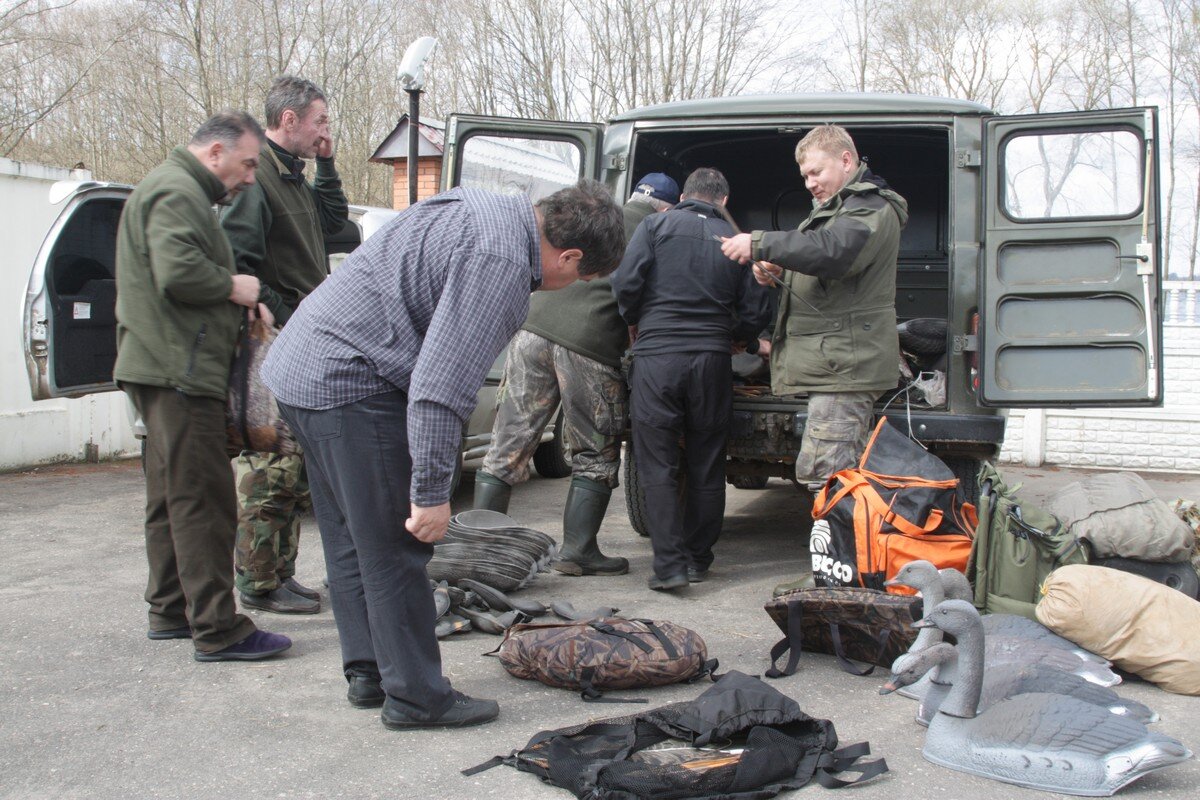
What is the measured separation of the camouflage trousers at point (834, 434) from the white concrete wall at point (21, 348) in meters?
6.20

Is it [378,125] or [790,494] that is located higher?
[378,125]

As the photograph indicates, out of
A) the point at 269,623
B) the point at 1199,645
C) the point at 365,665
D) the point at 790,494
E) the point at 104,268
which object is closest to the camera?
the point at 365,665

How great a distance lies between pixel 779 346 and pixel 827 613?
1475 mm

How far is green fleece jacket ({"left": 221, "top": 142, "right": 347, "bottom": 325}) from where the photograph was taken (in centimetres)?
420

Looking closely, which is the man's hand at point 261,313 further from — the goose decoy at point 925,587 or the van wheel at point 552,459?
the van wheel at point 552,459

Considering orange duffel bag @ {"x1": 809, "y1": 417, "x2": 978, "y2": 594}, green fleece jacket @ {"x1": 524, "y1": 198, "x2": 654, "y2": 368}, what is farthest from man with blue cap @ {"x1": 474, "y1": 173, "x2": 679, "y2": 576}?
orange duffel bag @ {"x1": 809, "y1": 417, "x2": 978, "y2": 594}

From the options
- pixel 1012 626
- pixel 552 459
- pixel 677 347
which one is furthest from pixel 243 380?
pixel 552 459

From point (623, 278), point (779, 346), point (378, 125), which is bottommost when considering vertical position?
point (779, 346)

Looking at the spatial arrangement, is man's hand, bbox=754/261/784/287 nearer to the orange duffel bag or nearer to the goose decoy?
the orange duffel bag

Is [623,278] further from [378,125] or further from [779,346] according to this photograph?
[378,125]

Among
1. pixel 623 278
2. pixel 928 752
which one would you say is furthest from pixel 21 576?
pixel 928 752

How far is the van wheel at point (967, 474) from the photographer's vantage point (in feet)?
17.1

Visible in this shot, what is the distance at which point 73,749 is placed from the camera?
3.03 metres

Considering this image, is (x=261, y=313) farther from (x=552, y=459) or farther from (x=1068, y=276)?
(x=552, y=459)
